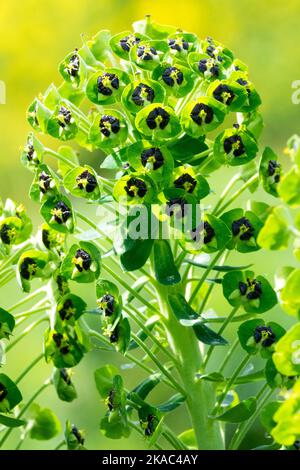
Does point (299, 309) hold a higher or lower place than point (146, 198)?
lower

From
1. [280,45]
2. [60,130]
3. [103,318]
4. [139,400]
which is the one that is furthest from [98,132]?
[280,45]

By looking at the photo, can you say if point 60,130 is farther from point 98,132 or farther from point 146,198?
point 146,198

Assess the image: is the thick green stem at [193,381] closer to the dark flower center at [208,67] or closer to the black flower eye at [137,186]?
the black flower eye at [137,186]

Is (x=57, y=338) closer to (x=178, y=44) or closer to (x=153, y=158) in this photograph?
(x=153, y=158)

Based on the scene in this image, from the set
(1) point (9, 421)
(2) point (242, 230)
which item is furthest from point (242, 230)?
(1) point (9, 421)

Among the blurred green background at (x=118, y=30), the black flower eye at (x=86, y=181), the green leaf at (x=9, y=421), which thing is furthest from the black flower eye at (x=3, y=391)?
the blurred green background at (x=118, y=30)

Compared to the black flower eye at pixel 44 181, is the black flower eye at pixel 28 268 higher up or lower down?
lower down
